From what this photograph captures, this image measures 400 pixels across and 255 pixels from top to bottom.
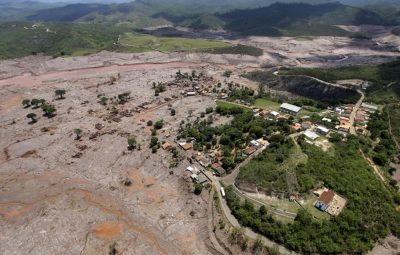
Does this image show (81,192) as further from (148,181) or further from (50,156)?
(50,156)

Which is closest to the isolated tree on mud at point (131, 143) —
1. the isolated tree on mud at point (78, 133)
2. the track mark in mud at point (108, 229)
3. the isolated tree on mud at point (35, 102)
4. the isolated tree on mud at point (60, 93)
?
the isolated tree on mud at point (78, 133)

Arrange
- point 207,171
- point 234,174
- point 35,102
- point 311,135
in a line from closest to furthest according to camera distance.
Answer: point 234,174 → point 207,171 → point 311,135 → point 35,102

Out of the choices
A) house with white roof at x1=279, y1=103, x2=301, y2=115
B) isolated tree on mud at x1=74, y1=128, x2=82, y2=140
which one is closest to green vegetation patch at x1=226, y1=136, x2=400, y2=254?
A: house with white roof at x1=279, y1=103, x2=301, y2=115

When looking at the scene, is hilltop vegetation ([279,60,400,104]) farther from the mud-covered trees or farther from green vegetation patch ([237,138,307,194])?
the mud-covered trees

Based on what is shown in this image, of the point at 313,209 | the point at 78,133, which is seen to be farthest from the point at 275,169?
the point at 78,133

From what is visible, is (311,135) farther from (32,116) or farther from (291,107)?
(32,116)
